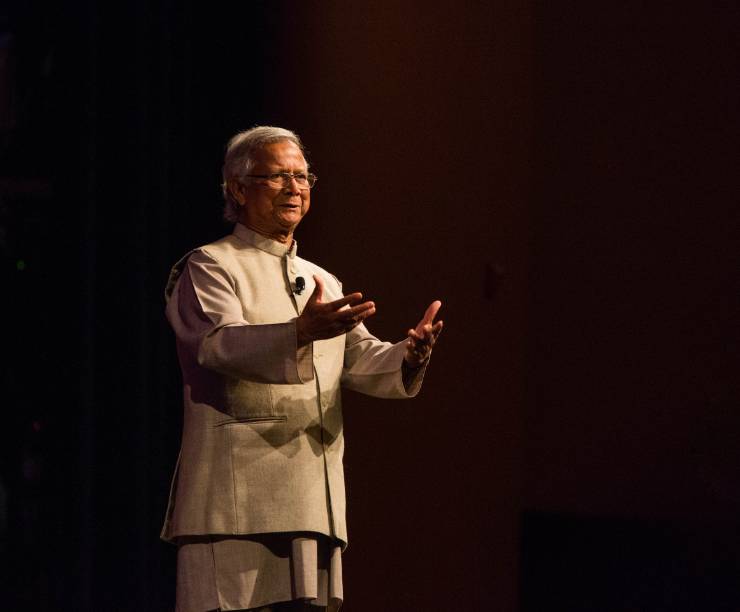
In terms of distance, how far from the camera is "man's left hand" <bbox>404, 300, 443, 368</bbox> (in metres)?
2.19

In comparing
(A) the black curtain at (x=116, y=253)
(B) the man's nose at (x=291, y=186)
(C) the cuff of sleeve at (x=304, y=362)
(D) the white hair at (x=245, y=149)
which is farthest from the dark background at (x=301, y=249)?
(C) the cuff of sleeve at (x=304, y=362)

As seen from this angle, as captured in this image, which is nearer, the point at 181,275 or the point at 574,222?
the point at 181,275

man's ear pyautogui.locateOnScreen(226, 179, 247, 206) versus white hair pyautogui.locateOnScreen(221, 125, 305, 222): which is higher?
white hair pyautogui.locateOnScreen(221, 125, 305, 222)

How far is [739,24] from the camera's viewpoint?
17.7 ft

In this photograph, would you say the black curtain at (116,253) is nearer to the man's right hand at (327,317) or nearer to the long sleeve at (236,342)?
the long sleeve at (236,342)

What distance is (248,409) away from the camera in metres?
2.12

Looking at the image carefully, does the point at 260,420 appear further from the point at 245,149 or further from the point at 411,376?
the point at 245,149

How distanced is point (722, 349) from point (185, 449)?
395 cm

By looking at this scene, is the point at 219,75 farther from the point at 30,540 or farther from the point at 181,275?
the point at 30,540

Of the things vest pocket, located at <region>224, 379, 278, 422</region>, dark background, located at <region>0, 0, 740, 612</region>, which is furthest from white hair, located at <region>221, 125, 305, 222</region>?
dark background, located at <region>0, 0, 740, 612</region>

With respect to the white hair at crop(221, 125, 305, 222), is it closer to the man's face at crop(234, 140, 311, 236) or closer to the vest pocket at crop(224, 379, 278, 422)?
the man's face at crop(234, 140, 311, 236)

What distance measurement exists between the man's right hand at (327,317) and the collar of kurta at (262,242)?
1.20ft

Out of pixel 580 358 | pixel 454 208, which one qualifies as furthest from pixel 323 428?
pixel 580 358

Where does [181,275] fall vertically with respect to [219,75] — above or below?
below
